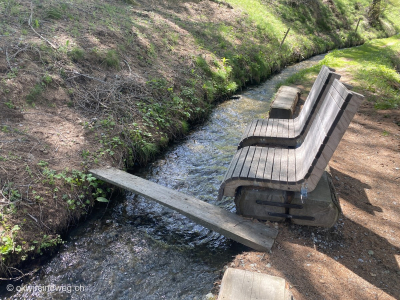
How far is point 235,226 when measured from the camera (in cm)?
362

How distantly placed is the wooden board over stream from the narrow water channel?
35 centimetres

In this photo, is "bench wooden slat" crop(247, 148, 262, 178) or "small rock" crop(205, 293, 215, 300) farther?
"bench wooden slat" crop(247, 148, 262, 178)

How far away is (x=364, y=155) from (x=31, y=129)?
5.67 metres

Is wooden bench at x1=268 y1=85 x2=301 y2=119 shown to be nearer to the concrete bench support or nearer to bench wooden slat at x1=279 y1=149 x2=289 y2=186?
bench wooden slat at x1=279 y1=149 x2=289 y2=186

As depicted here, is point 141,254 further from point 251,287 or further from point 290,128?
point 290,128

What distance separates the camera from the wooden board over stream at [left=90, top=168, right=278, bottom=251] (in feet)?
11.4

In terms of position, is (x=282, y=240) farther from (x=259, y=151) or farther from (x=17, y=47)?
(x=17, y=47)

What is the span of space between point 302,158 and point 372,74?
317 inches

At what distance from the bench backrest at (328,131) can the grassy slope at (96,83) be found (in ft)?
9.68

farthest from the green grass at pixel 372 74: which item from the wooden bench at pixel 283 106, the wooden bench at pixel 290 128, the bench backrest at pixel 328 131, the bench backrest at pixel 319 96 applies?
the bench backrest at pixel 328 131

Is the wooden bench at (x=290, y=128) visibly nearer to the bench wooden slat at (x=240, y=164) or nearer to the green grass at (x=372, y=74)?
the bench wooden slat at (x=240, y=164)

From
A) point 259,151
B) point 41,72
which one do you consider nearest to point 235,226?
point 259,151

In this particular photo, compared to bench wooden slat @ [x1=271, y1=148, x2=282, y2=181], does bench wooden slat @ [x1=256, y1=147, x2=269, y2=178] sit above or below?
below

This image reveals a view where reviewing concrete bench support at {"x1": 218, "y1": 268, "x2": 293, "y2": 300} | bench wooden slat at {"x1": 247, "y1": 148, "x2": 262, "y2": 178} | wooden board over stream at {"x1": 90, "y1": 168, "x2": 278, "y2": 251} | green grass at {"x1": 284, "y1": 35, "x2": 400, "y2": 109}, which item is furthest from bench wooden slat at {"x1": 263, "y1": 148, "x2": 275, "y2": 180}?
green grass at {"x1": 284, "y1": 35, "x2": 400, "y2": 109}
